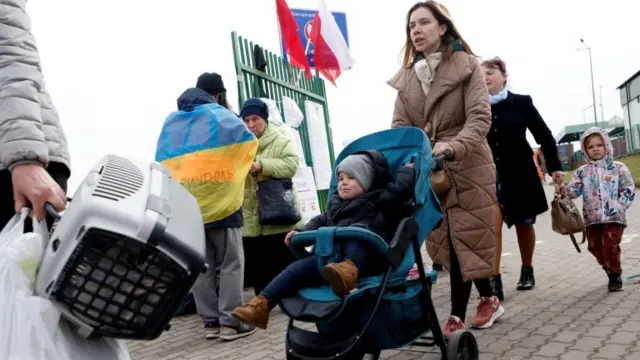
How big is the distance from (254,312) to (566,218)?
3431 mm

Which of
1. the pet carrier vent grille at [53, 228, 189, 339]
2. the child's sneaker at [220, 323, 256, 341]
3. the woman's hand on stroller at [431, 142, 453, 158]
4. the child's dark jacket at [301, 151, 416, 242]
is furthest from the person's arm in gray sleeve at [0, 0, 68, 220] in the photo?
the child's sneaker at [220, 323, 256, 341]

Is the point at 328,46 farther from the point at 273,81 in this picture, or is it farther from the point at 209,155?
the point at 209,155

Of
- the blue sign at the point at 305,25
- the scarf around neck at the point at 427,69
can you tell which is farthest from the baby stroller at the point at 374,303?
the blue sign at the point at 305,25

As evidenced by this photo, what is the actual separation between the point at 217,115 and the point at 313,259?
2.04 m

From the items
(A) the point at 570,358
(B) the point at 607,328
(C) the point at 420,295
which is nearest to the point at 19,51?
(C) the point at 420,295

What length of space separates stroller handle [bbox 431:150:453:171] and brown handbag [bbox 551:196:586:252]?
2.20 metres

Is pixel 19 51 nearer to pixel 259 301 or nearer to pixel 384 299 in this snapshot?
pixel 259 301

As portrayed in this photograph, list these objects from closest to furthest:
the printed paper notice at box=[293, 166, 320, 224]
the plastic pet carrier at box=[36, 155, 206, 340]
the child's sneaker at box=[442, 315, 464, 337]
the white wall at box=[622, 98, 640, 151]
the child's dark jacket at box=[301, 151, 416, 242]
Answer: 1. the plastic pet carrier at box=[36, 155, 206, 340]
2. the child's dark jacket at box=[301, 151, 416, 242]
3. the child's sneaker at box=[442, 315, 464, 337]
4. the printed paper notice at box=[293, 166, 320, 224]
5. the white wall at box=[622, 98, 640, 151]

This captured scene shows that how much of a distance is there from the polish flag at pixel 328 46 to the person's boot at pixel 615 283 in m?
5.21

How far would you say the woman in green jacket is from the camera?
211 inches

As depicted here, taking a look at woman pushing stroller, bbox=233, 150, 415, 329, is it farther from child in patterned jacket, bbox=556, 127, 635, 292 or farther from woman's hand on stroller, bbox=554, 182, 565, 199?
child in patterned jacket, bbox=556, 127, 635, 292

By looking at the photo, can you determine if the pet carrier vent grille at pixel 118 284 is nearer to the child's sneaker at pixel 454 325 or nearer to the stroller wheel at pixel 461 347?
the stroller wheel at pixel 461 347

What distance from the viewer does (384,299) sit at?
2895mm

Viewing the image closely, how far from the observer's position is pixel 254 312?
2836 mm
